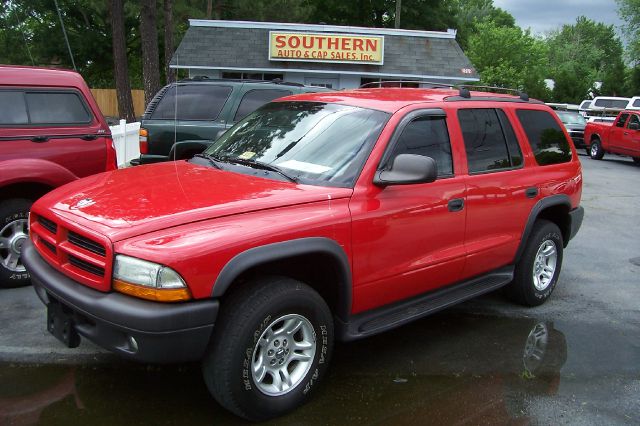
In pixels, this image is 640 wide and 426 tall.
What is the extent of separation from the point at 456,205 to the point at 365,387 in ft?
4.59

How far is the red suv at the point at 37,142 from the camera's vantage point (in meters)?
5.15

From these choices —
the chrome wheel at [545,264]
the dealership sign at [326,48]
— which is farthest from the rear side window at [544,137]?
the dealership sign at [326,48]

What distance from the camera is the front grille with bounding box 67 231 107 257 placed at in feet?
9.73

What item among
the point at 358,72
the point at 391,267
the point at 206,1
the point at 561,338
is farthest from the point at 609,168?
the point at 206,1

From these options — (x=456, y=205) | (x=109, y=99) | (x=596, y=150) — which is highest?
(x=456, y=205)

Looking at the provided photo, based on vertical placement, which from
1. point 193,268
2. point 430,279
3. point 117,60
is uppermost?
point 117,60

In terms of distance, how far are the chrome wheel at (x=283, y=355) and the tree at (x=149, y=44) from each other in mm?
13050

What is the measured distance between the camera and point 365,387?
3.76m

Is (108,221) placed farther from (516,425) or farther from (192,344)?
(516,425)

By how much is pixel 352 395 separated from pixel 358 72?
66.1 ft

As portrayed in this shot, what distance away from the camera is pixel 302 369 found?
11.3ft

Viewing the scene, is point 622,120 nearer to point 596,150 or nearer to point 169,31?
point 596,150

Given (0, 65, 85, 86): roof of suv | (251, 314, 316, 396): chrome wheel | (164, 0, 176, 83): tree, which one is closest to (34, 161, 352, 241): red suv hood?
(251, 314, 316, 396): chrome wheel

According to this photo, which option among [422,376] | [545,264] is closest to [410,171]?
[422,376]
